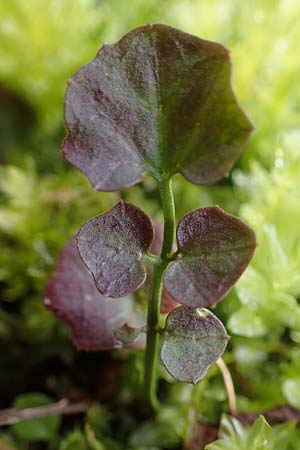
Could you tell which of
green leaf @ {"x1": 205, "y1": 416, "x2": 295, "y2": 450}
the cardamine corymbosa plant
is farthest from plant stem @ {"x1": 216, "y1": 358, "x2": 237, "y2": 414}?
the cardamine corymbosa plant

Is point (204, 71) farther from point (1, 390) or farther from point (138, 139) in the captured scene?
point (1, 390)

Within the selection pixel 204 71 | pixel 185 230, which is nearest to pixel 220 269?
pixel 185 230

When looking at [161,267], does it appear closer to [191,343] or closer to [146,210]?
[191,343]

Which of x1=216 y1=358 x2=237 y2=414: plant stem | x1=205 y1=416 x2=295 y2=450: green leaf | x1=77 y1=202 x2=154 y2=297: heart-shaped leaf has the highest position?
x1=77 y1=202 x2=154 y2=297: heart-shaped leaf

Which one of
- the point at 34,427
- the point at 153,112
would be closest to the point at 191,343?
the point at 153,112

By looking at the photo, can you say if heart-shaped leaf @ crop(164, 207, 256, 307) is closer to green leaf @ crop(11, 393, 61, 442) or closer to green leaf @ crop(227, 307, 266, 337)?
green leaf @ crop(227, 307, 266, 337)

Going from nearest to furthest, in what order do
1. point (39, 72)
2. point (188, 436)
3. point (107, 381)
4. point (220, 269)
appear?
1. point (220, 269)
2. point (188, 436)
3. point (107, 381)
4. point (39, 72)
